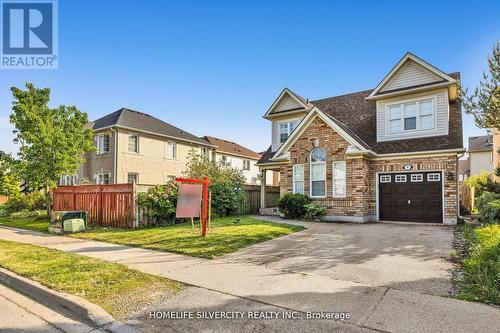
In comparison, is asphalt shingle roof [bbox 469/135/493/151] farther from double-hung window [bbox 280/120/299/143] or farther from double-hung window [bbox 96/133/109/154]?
double-hung window [bbox 96/133/109/154]

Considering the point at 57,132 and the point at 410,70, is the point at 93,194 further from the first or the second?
the point at 410,70

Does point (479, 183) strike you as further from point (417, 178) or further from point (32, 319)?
point (32, 319)

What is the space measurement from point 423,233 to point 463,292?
21.6ft

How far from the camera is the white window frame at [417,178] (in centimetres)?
1416

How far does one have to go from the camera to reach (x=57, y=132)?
16875mm

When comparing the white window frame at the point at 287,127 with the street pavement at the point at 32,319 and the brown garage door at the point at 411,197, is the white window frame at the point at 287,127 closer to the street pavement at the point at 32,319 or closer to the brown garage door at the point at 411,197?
the brown garage door at the point at 411,197

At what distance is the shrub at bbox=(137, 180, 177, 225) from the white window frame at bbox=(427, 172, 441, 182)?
11444 millimetres

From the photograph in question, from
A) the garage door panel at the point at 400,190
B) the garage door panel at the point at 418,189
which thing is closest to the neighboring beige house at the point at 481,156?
the garage door panel at the point at 418,189

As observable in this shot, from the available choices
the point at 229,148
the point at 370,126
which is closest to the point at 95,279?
the point at 370,126

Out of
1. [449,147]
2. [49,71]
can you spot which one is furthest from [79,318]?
[449,147]

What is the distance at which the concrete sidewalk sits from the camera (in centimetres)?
382

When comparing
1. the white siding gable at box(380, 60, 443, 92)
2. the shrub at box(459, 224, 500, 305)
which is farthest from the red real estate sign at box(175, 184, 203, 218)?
the white siding gable at box(380, 60, 443, 92)

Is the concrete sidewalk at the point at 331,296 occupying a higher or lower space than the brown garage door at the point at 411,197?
lower

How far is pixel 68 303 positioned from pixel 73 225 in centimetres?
844
